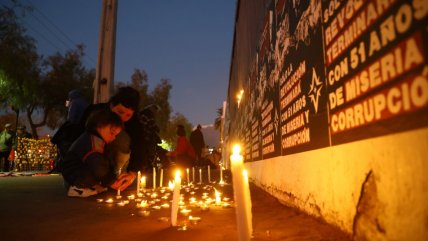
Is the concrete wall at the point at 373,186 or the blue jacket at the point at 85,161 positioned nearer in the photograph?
the concrete wall at the point at 373,186

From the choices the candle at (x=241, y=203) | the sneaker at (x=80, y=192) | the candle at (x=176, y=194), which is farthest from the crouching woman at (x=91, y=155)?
the candle at (x=241, y=203)

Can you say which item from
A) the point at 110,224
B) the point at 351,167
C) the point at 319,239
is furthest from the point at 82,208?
the point at 351,167

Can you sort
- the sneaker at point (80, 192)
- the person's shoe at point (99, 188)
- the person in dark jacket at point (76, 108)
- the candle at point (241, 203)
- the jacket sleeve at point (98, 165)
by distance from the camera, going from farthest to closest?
the person in dark jacket at point (76, 108)
the person's shoe at point (99, 188)
the sneaker at point (80, 192)
the jacket sleeve at point (98, 165)
the candle at point (241, 203)

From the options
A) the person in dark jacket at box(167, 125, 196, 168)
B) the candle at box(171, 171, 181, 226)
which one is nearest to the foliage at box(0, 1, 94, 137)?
the person in dark jacket at box(167, 125, 196, 168)

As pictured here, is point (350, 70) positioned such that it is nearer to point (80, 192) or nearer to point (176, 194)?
point (176, 194)

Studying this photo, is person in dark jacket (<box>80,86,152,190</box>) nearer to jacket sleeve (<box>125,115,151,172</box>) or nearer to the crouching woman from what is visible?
jacket sleeve (<box>125,115,151,172</box>)

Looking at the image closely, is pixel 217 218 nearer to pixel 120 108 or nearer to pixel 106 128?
pixel 106 128

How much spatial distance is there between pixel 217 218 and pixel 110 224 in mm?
971

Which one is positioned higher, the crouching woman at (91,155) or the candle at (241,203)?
the crouching woman at (91,155)

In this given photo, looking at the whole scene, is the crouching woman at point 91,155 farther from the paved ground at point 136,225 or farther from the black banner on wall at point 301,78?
the black banner on wall at point 301,78

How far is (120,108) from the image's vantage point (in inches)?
209

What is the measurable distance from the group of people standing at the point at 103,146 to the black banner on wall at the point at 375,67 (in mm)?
3516

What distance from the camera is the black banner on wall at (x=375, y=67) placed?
137 cm

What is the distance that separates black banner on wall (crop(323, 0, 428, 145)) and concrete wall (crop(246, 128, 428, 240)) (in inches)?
3.6
